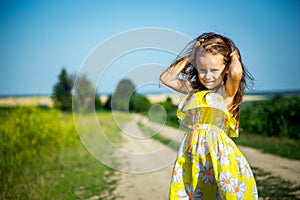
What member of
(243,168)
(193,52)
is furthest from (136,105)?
(243,168)

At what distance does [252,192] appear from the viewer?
87.2 inches

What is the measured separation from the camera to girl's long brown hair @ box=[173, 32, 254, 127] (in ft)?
7.80

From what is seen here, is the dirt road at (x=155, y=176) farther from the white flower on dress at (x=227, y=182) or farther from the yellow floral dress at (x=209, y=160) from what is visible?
the white flower on dress at (x=227, y=182)

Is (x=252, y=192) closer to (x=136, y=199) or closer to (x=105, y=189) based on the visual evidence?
(x=136, y=199)

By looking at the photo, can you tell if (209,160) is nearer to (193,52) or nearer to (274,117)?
(193,52)

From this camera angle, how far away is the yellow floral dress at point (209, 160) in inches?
85.6

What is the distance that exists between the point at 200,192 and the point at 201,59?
3.04 feet

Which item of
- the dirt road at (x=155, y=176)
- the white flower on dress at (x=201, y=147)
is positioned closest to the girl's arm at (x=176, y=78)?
the white flower on dress at (x=201, y=147)

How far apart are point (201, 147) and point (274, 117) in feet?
33.9

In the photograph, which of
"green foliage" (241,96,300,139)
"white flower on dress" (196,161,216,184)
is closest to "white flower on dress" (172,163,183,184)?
"white flower on dress" (196,161,216,184)

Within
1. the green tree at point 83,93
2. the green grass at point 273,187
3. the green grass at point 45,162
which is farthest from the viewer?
the green grass at point 45,162

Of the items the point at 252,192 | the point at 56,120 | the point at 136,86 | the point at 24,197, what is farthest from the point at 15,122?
the point at 252,192

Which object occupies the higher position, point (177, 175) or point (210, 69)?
point (210, 69)

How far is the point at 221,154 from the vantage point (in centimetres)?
219
